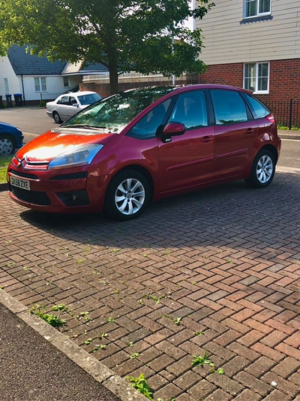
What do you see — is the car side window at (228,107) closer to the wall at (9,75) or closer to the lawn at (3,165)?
the lawn at (3,165)

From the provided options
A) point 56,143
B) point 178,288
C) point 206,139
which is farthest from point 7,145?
point 178,288

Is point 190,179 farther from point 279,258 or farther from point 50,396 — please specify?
point 50,396

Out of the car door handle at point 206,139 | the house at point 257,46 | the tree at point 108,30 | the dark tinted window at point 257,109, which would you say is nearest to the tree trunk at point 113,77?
the tree at point 108,30

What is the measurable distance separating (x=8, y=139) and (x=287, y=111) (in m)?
11.6

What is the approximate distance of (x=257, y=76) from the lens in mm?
20109

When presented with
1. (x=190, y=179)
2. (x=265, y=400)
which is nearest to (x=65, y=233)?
(x=190, y=179)

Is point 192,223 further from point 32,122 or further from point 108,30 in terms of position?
point 32,122

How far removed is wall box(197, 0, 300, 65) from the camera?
18250mm

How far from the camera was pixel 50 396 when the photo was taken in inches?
112

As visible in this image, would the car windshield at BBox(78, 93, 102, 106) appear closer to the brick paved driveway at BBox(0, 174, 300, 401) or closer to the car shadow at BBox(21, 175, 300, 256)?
the car shadow at BBox(21, 175, 300, 256)

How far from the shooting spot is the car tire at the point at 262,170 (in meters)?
8.04

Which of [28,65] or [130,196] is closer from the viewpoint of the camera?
[130,196]

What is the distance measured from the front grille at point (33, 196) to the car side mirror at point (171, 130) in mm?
1867

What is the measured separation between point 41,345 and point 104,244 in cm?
214
